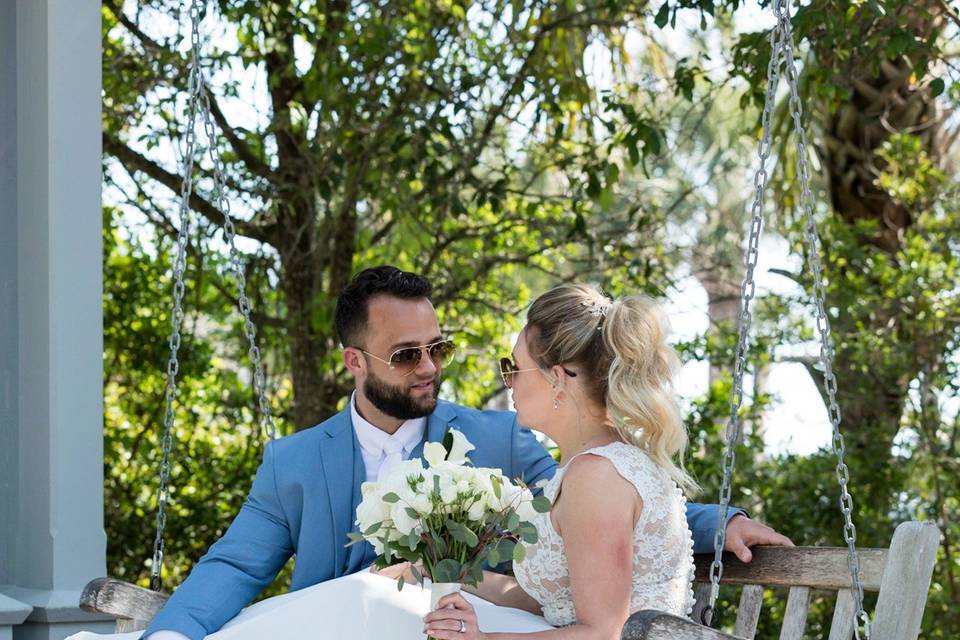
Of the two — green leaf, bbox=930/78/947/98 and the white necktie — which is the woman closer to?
the white necktie

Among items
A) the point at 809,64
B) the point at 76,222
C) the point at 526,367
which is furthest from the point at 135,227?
the point at 526,367

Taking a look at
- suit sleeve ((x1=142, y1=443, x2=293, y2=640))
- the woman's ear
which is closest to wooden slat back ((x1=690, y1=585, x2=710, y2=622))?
the woman's ear

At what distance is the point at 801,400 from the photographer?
22.8ft

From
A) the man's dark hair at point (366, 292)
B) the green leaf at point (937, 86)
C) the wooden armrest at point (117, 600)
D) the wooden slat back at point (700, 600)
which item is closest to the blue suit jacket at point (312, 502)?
the wooden armrest at point (117, 600)

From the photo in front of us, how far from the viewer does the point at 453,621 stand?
258cm

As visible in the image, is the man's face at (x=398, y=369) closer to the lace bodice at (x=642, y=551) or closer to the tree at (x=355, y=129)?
the lace bodice at (x=642, y=551)

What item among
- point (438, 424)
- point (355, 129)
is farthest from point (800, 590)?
point (355, 129)

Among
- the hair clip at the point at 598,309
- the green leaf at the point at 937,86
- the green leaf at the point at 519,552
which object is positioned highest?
the green leaf at the point at 937,86

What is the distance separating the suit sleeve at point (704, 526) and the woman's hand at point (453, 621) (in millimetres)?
738

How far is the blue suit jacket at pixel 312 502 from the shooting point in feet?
11.2

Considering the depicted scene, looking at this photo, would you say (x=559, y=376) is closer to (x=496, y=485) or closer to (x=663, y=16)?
(x=496, y=485)

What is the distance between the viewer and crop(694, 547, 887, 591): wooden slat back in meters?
2.84

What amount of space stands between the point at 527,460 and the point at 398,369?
0.43 meters

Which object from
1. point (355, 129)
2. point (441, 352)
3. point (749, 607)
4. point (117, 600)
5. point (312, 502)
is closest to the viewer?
point (749, 607)
